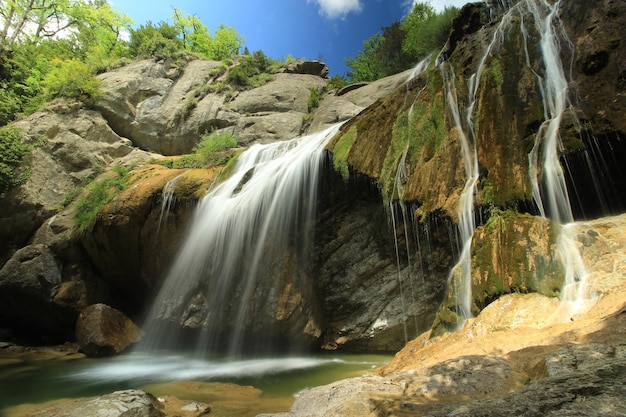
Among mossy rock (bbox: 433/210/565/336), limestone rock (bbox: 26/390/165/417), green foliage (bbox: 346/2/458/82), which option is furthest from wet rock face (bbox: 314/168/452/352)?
green foliage (bbox: 346/2/458/82)

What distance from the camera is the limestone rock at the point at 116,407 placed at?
471cm

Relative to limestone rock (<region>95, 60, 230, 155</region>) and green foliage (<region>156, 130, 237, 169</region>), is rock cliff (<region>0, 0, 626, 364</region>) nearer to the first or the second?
green foliage (<region>156, 130, 237, 169</region>)

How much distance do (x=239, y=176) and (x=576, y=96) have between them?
9.63 meters

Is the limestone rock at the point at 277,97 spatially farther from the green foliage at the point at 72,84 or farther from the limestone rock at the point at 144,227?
the limestone rock at the point at 144,227

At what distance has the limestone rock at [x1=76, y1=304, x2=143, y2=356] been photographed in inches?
446

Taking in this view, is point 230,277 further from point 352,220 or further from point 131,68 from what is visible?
point 131,68

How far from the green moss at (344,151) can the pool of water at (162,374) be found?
478 centimetres

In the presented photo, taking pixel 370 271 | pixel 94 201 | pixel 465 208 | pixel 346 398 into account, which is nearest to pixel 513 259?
pixel 465 208

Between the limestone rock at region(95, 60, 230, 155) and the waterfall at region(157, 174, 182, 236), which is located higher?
the limestone rock at region(95, 60, 230, 155)

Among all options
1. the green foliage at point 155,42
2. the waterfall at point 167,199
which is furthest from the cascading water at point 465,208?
the green foliage at point 155,42

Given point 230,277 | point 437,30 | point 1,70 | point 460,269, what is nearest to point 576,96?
point 460,269

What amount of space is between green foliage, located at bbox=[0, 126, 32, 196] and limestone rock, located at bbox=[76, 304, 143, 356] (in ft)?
24.6

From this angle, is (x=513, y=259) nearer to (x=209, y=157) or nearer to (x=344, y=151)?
(x=344, y=151)

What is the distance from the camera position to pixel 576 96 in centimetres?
696
